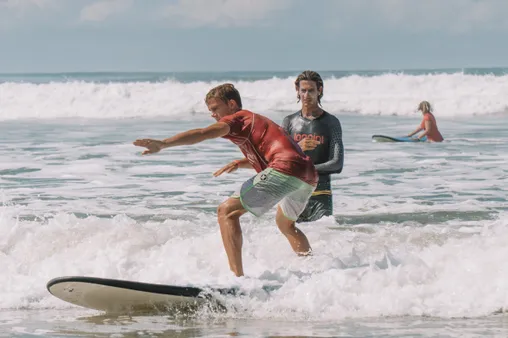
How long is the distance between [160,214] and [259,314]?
448 centimetres

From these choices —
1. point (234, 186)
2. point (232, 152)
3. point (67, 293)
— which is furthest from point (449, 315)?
point (232, 152)

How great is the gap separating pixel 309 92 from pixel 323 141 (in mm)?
458

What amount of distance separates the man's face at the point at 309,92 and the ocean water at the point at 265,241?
1356 millimetres

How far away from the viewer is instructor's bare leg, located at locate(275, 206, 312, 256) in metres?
7.02

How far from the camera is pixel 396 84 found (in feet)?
171

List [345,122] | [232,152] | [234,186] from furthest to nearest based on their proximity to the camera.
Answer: [345,122] < [232,152] < [234,186]

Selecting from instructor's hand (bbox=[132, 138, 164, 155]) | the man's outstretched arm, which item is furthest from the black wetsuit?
instructor's hand (bbox=[132, 138, 164, 155])

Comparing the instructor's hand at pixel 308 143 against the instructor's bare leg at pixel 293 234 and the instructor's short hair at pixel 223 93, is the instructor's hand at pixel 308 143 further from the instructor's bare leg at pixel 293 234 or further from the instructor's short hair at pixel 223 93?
the instructor's short hair at pixel 223 93

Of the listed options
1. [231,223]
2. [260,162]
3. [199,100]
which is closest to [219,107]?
[260,162]

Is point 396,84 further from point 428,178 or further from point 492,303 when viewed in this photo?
point 492,303

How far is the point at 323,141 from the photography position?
7.68 meters

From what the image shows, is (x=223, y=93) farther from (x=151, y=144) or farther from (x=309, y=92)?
(x=309, y=92)

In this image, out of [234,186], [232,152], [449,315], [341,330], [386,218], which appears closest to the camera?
[341,330]

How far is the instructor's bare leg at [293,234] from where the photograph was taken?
702 cm
